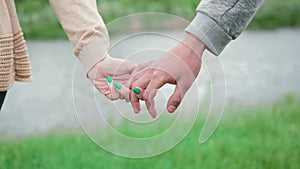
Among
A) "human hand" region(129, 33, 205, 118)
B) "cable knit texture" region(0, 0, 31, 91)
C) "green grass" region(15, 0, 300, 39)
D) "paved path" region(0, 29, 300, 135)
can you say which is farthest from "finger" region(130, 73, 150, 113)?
"green grass" region(15, 0, 300, 39)

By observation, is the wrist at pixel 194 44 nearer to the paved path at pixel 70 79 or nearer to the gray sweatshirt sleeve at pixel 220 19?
the gray sweatshirt sleeve at pixel 220 19

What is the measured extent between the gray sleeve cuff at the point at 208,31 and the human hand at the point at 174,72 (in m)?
0.01

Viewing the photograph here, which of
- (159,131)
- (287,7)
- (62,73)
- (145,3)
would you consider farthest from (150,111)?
(287,7)

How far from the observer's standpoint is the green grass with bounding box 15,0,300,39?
5070 mm

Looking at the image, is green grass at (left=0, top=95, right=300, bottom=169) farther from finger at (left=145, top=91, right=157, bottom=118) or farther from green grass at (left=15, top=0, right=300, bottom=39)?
green grass at (left=15, top=0, right=300, bottom=39)

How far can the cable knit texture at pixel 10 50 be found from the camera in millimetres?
1394

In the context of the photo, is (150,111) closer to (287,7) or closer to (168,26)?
(168,26)

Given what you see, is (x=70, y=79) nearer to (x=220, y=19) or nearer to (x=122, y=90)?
(x=122, y=90)

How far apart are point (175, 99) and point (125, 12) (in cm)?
375

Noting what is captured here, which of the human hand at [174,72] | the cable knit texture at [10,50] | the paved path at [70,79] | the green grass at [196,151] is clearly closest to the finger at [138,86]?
the human hand at [174,72]

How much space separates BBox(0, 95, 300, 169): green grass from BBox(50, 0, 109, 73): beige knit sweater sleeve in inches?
42.4

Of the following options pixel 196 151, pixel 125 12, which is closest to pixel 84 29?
pixel 196 151

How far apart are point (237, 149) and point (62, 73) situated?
1710 mm

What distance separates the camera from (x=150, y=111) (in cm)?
149
